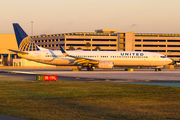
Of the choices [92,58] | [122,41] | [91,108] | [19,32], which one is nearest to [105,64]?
[92,58]

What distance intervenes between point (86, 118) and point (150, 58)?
5065cm

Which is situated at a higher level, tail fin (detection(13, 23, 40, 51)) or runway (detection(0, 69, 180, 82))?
tail fin (detection(13, 23, 40, 51))

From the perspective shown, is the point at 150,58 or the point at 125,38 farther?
the point at 125,38

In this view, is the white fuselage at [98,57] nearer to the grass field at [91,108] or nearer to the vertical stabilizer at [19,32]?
the vertical stabilizer at [19,32]

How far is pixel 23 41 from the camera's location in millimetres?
63594

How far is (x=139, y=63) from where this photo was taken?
198 ft

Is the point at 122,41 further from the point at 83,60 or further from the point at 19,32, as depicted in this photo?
the point at 83,60

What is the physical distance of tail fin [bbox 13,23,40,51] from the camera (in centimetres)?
6225

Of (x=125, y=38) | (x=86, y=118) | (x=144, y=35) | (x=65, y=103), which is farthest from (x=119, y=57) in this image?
(x=144, y=35)

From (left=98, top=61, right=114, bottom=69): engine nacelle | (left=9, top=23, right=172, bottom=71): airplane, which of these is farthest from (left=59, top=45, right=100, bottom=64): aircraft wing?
(left=98, top=61, right=114, bottom=69): engine nacelle

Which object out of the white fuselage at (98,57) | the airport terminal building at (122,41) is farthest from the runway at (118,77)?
the airport terminal building at (122,41)

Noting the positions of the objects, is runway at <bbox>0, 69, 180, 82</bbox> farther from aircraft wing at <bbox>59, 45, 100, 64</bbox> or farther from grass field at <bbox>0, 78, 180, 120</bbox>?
grass field at <bbox>0, 78, 180, 120</bbox>

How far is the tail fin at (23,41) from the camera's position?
62.2 m

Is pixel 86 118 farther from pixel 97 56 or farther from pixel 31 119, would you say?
pixel 97 56
